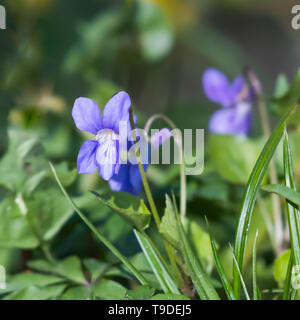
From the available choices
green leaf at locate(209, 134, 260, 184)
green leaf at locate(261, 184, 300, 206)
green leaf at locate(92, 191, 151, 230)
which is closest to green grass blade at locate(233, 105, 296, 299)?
green leaf at locate(261, 184, 300, 206)

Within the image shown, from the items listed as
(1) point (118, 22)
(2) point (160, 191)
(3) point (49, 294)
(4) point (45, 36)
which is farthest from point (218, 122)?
(4) point (45, 36)

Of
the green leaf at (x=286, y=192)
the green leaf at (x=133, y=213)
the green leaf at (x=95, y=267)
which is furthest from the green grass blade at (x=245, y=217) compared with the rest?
the green leaf at (x=95, y=267)

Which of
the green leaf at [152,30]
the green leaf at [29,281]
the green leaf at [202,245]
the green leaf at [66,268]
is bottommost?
the green leaf at [29,281]

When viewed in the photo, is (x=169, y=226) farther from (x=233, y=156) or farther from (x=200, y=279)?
(x=233, y=156)

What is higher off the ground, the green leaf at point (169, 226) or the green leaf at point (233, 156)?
the green leaf at point (233, 156)

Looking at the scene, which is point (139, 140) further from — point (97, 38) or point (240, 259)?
point (97, 38)

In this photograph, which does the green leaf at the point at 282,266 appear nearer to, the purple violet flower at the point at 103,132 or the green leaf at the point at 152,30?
the purple violet flower at the point at 103,132

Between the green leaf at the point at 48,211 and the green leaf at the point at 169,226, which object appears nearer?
the green leaf at the point at 169,226
